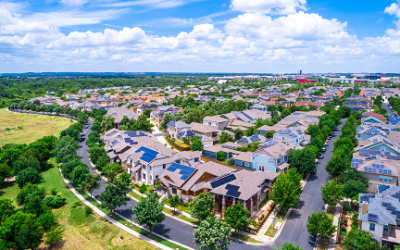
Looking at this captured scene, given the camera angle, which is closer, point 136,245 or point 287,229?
point 136,245

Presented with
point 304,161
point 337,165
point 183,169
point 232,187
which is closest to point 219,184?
point 232,187

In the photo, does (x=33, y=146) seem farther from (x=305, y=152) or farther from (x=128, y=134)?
(x=305, y=152)

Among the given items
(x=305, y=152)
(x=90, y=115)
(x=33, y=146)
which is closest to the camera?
(x=305, y=152)

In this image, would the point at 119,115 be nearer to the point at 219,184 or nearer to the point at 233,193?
the point at 219,184

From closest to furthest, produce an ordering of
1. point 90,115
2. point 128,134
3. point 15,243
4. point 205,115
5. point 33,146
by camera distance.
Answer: point 15,243, point 33,146, point 128,134, point 205,115, point 90,115

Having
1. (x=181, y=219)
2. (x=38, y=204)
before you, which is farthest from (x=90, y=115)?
(x=181, y=219)

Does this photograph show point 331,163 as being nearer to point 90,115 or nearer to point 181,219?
point 181,219

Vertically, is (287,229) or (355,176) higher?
(355,176)
